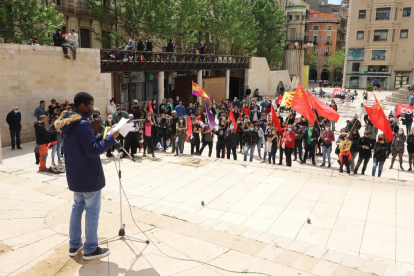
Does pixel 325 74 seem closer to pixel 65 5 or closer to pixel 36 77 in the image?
pixel 65 5

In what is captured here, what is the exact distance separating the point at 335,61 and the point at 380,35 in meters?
18.2

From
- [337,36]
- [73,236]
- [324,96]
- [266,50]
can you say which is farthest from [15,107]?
[337,36]

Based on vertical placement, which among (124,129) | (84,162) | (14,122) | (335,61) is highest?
(335,61)

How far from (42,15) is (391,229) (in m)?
19.2

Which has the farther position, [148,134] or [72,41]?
[72,41]

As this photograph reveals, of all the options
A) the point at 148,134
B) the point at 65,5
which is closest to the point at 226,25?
the point at 65,5

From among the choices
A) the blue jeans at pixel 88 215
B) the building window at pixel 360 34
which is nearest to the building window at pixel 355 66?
the building window at pixel 360 34

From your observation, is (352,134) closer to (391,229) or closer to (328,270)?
(391,229)

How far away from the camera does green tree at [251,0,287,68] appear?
48156 mm

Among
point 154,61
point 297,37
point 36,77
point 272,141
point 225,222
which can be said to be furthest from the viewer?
point 297,37

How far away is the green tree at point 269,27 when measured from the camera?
1896 inches

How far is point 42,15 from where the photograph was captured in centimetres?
1947

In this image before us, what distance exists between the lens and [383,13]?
54.8 meters

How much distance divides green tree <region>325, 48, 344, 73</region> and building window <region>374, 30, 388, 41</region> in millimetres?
16554
